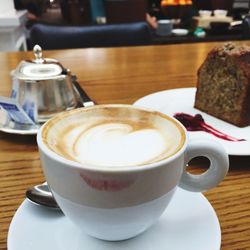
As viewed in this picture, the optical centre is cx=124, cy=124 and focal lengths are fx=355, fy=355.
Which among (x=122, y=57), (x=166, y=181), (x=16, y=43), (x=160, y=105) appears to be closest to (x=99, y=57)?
(x=122, y=57)

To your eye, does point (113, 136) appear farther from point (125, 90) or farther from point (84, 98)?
point (125, 90)

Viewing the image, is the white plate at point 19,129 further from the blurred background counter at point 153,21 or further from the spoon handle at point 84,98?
the blurred background counter at point 153,21

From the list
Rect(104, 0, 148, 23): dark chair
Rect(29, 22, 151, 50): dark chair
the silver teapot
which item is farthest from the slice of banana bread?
Rect(104, 0, 148, 23): dark chair

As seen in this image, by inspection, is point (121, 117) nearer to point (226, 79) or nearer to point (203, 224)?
point (203, 224)

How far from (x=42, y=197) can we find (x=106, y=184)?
5.2 inches

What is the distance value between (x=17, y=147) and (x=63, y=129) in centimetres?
23

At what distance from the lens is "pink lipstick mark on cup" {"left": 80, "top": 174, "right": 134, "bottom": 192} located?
31 centimetres

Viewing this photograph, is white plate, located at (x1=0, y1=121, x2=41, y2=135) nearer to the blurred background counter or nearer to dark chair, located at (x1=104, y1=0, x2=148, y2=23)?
the blurred background counter

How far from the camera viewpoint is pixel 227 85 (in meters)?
0.79

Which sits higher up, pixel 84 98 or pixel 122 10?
pixel 122 10

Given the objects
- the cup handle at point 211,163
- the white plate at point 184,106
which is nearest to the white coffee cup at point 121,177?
the cup handle at point 211,163

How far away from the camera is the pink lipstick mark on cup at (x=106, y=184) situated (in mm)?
310

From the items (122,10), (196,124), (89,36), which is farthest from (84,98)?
(122,10)

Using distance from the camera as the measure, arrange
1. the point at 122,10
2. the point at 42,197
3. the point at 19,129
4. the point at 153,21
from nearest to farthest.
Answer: the point at 42,197
the point at 19,129
the point at 122,10
the point at 153,21
